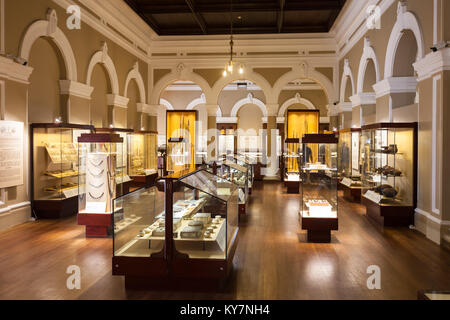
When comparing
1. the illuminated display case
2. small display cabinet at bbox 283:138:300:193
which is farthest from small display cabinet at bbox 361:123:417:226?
the illuminated display case

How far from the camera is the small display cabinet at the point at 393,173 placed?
7.41 meters

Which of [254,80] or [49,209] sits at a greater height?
[254,80]

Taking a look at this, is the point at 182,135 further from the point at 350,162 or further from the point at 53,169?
the point at 53,169

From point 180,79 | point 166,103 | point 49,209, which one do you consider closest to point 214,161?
point 49,209

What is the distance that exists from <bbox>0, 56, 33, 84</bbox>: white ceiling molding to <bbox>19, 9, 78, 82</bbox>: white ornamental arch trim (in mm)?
282

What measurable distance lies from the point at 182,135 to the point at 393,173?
10702 millimetres

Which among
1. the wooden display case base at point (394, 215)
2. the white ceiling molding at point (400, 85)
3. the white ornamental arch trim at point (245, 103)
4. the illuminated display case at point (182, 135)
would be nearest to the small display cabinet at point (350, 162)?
the white ceiling molding at point (400, 85)

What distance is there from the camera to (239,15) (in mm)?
13953

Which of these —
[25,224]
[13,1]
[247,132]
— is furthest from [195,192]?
[247,132]

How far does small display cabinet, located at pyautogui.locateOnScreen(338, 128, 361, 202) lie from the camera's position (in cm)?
1080

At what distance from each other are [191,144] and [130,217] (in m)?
12.8

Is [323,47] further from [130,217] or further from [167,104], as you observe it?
[130,217]

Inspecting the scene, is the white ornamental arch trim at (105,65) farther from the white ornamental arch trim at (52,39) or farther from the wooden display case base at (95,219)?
the wooden display case base at (95,219)

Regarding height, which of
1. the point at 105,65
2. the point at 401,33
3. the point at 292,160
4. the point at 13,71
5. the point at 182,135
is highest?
the point at 105,65
